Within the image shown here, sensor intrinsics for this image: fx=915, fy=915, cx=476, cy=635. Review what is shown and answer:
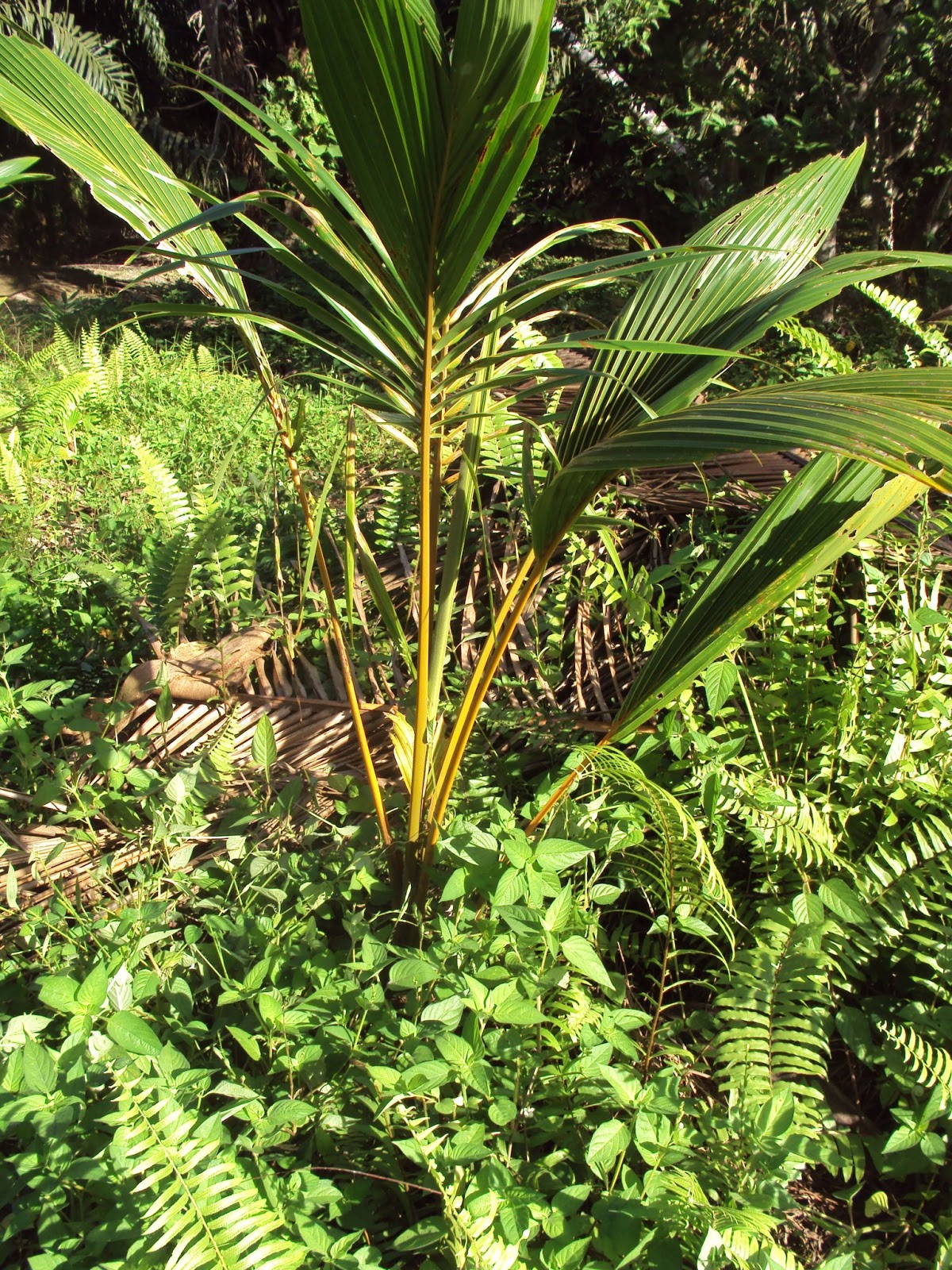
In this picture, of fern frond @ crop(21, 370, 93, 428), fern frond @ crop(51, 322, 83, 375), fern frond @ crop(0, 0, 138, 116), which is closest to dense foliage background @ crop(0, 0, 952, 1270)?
fern frond @ crop(21, 370, 93, 428)

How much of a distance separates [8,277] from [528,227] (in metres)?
6.06

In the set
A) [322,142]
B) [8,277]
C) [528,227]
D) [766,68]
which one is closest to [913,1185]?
[766,68]

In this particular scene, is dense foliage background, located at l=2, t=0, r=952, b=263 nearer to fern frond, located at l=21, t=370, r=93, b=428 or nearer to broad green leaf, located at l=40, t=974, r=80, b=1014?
fern frond, located at l=21, t=370, r=93, b=428

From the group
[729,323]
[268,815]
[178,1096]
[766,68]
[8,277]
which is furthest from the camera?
[8,277]

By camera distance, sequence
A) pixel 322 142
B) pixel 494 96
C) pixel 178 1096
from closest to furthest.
→ pixel 494 96, pixel 178 1096, pixel 322 142

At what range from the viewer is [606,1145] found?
1.23m

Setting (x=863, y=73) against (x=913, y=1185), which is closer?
(x=913, y=1185)

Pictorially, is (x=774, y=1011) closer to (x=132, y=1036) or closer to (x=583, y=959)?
(x=583, y=959)

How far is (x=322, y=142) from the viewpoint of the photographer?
28.6 feet

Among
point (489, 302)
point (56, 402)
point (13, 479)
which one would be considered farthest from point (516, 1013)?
point (56, 402)

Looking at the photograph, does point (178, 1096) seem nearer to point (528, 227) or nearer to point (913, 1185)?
point (913, 1185)

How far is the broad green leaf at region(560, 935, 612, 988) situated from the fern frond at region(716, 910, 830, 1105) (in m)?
0.25

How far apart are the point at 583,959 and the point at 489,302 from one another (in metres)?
0.98

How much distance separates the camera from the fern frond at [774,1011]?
57.9 inches
